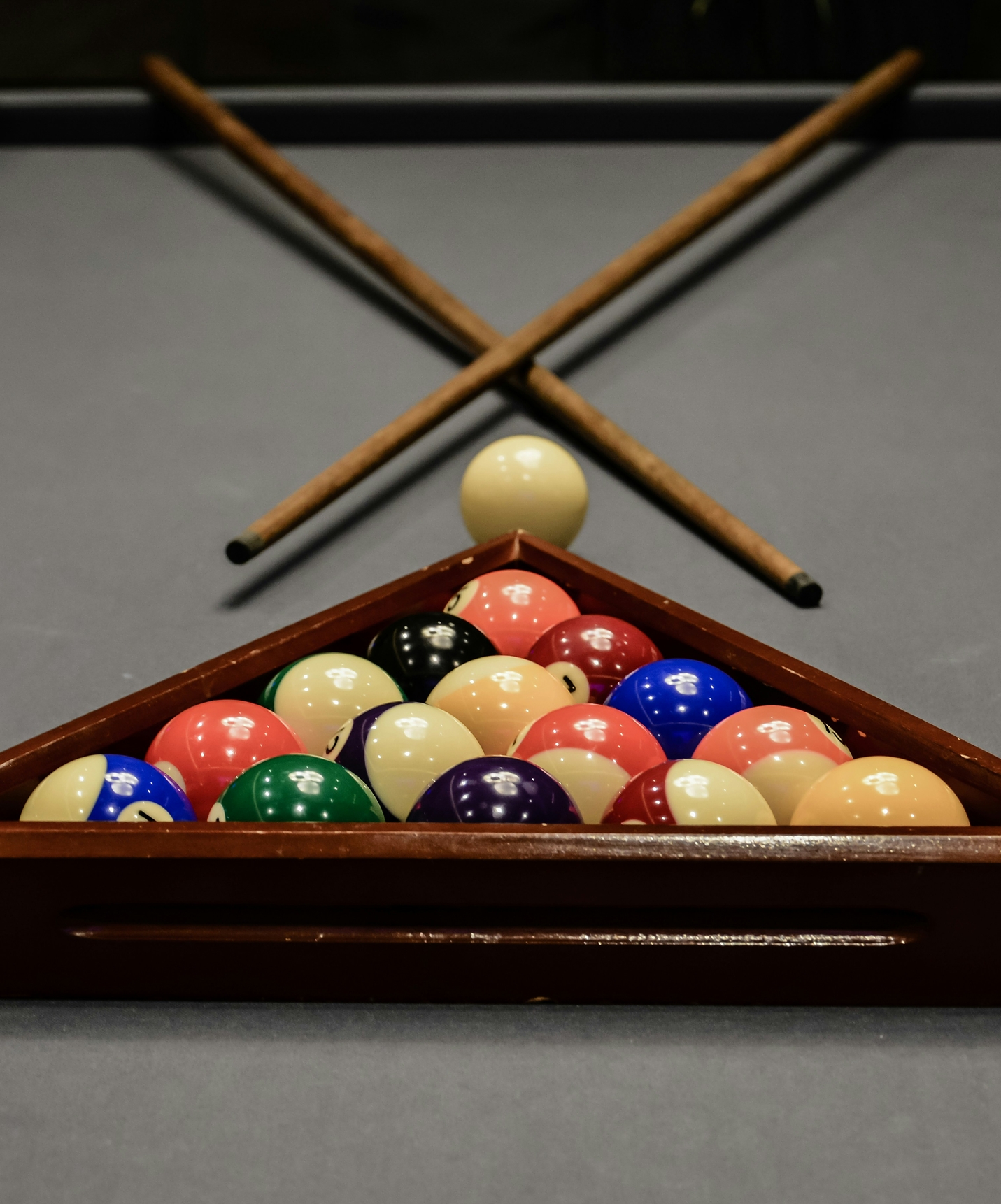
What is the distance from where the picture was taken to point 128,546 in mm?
1856

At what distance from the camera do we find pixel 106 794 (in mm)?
1102

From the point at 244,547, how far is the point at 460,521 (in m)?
0.35

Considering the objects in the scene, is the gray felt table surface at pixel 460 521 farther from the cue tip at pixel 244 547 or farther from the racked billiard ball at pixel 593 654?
the racked billiard ball at pixel 593 654

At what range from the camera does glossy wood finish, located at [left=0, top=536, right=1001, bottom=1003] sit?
969 mm

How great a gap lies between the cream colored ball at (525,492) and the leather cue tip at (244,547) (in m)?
0.29

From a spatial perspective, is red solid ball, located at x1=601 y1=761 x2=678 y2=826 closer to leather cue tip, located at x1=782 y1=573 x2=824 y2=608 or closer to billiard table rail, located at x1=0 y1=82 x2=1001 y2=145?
leather cue tip, located at x1=782 y1=573 x2=824 y2=608

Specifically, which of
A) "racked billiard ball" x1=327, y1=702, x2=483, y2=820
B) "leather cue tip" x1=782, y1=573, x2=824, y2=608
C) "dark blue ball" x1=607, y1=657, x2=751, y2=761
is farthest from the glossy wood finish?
"leather cue tip" x1=782, y1=573, x2=824, y2=608

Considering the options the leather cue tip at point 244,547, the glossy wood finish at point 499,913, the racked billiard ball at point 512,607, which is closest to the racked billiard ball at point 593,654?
the racked billiard ball at point 512,607

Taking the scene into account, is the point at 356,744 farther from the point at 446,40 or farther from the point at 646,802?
the point at 446,40

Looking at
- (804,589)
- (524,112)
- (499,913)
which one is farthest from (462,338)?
(499,913)

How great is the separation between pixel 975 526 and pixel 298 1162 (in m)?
1.37

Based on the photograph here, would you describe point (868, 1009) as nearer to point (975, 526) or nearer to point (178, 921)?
point (178, 921)

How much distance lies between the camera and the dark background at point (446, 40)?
12.3ft

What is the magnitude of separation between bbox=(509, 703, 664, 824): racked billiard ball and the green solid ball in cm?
17
